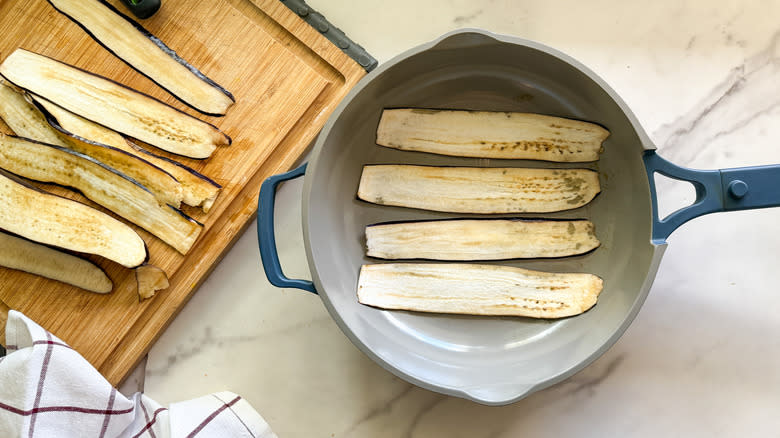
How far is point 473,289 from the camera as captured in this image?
3.55 ft

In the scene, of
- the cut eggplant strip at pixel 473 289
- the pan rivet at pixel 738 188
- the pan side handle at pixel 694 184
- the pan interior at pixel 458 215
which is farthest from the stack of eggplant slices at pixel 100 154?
the pan rivet at pixel 738 188

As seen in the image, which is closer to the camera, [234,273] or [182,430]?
[182,430]

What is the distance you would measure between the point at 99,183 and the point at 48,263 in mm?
174

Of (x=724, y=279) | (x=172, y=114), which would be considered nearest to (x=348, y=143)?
(x=172, y=114)

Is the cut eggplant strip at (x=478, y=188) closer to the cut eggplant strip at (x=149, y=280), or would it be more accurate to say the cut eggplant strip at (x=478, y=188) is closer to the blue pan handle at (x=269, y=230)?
the blue pan handle at (x=269, y=230)

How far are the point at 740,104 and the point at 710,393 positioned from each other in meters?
0.55

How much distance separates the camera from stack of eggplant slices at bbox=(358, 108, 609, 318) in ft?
3.55

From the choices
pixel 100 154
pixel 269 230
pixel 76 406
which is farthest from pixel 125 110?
pixel 76 406

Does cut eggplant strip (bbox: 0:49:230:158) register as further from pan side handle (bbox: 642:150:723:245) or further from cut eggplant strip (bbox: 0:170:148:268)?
pan side handle (bbox: 642:150:723:245)

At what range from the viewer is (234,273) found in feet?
3.73

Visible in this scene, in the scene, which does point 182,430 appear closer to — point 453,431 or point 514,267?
point 453,431

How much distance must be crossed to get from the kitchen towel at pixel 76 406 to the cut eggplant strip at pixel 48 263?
88mm

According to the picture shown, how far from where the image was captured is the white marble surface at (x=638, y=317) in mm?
1109

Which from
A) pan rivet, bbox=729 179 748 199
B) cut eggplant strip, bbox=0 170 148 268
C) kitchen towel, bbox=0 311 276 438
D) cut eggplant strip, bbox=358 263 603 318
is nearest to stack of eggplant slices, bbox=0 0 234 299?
cut eggplant strip, bbox=0 170 148 268
